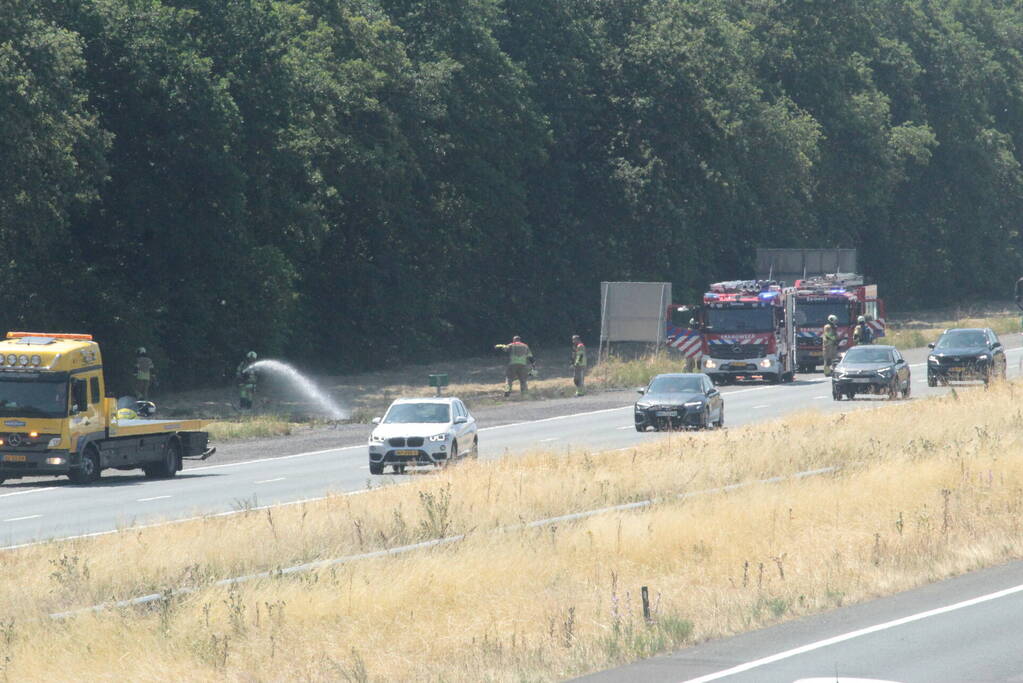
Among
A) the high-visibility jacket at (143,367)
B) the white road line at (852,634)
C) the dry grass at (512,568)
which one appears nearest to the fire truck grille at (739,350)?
the high-visibility jacket at (143,367)

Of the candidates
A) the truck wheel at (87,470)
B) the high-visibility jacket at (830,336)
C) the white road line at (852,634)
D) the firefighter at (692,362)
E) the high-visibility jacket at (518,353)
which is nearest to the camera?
the white road line at (852,634)

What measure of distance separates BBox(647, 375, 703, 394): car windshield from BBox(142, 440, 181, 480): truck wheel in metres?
11.9

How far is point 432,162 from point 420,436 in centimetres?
3359

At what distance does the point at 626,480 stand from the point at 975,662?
488 inches

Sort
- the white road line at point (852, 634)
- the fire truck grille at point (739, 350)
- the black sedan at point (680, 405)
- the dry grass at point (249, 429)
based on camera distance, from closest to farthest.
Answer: the white road line at point (852, 634) < the black sedan at point (680, 405) < the dry grass at point (249, 429) < the fire truck grille at point (739, 350)

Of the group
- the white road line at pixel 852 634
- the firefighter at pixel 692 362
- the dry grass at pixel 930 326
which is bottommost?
the dry grass at pixel 930 326

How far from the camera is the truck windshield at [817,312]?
181 feet

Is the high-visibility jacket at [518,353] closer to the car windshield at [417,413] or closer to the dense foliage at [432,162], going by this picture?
the dense foliage at [432,162]

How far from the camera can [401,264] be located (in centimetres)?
6003

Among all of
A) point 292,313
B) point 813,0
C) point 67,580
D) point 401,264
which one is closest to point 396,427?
point 67,580

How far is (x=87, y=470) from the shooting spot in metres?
28.9

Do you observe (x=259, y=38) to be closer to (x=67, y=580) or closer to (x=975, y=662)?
(x=67, y=580)

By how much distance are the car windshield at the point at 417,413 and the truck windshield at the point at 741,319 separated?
20749 mm

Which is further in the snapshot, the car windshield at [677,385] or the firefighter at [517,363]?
the firefighter at [517,363]
